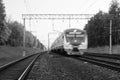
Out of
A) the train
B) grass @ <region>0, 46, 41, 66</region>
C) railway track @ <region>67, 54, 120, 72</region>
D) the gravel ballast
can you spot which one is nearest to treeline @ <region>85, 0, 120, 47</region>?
grass @ <region>0, 46, 41, 66</region>

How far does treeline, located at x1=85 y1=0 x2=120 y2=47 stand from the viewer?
5884 centimetres

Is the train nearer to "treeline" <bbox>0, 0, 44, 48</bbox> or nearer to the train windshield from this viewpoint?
the train windshield

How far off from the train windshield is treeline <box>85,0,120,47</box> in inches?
1192

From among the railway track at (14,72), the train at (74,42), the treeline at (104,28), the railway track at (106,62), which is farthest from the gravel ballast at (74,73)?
the treeline at (104,28)

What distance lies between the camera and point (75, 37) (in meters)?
25.1

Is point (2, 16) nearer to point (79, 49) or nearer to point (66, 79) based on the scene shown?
point (79, 49)

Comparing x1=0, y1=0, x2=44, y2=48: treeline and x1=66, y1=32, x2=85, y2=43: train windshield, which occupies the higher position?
x1=0, y1=0, x2=44, y2=48: treeline

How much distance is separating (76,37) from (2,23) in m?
34.4

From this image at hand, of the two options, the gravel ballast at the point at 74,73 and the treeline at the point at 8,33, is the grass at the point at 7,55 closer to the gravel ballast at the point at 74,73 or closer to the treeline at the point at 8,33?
the gravel ballast at the point at 74,73

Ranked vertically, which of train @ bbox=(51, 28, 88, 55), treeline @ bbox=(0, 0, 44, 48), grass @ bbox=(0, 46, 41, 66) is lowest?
grass @ bbox=(0, 46, 41, 66)

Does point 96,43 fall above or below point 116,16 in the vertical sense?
below

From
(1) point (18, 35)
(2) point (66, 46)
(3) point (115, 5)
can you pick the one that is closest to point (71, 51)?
(2) point (66, 46)

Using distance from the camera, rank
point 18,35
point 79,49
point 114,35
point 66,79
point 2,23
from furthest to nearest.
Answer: point 18,35 < point 114,35 < point 2,23 < point 79,49 < point 66,79

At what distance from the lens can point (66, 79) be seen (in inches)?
368
